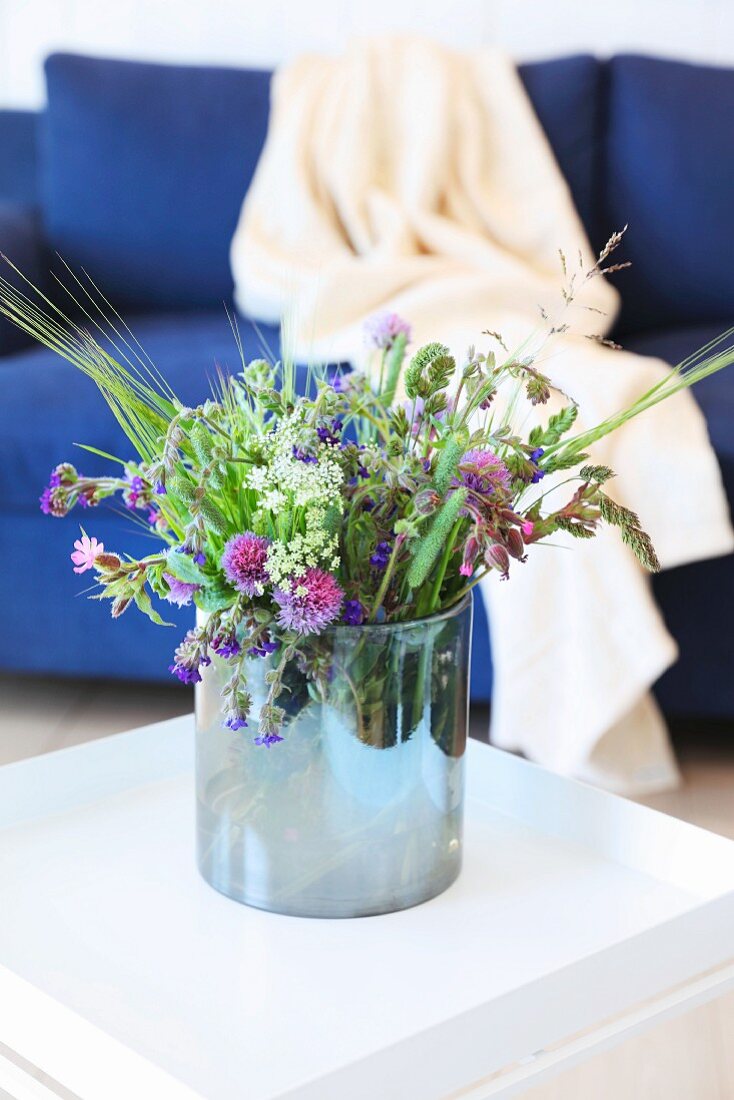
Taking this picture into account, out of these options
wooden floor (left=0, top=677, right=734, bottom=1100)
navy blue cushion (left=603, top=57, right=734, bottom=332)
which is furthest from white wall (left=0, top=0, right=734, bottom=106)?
wooden floor (left=0, top=677, right=734, bottom=1100)

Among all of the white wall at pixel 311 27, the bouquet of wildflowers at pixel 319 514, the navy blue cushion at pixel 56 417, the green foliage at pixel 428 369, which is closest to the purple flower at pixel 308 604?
the bouquet of wildflowers at pixel 319 514

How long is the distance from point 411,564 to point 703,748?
3.82ft

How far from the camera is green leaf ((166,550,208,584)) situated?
0.77 m

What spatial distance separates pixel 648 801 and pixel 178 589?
1.03m

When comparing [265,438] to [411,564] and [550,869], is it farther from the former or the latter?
[550,869]

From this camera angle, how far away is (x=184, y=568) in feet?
2.53

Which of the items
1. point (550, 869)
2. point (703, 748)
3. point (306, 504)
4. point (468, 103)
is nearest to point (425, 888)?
point (550, 869)

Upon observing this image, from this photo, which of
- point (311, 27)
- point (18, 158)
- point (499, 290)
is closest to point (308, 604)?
point (499, 290)

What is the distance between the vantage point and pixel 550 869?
90 centimetres

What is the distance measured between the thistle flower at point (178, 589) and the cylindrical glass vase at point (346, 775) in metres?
0.05

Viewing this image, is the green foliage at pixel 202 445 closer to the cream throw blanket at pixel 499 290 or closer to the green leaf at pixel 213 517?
the green leaf at pixel 213 517

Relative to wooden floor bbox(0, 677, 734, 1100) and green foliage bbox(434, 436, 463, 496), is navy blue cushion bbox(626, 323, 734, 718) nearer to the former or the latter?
wooden floor bbox(0, 677, 734, 1100)

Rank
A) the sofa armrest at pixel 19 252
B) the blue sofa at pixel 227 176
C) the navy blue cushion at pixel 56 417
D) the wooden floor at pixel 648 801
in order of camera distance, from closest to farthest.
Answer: the wooden floor at pixel 648 801
the navy blue cushion at pixel 56 417
the sofa armrest at pixel 19 252
the blue sofa at pixel 227 176

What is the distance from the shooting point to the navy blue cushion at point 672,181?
229cm
